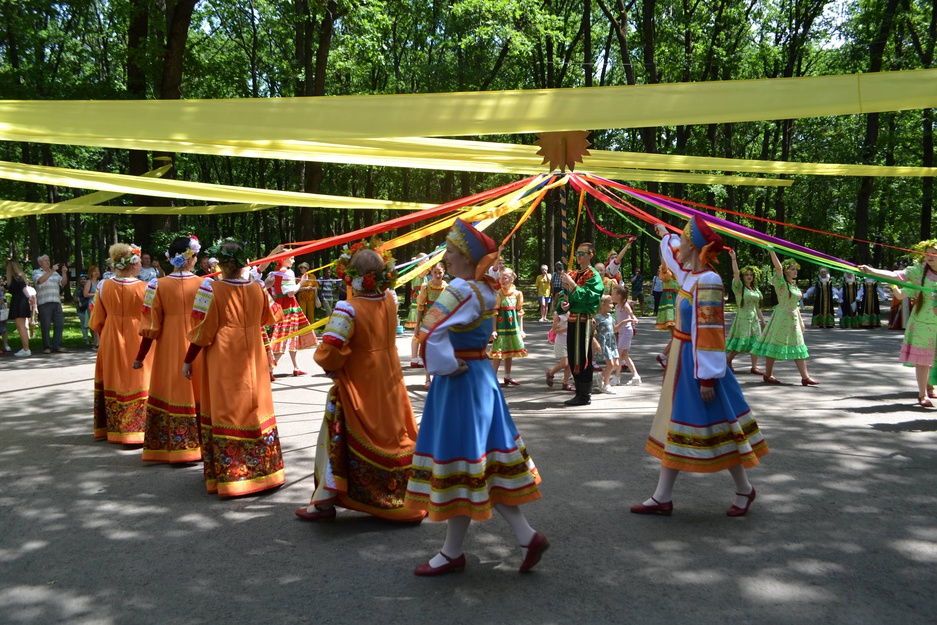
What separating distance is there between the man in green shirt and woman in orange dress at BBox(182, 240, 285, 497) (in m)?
4.13

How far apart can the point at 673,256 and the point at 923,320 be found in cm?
474

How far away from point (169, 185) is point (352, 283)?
2112mm

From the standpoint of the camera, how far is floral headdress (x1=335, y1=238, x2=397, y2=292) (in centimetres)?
499

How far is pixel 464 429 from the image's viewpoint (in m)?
4.06

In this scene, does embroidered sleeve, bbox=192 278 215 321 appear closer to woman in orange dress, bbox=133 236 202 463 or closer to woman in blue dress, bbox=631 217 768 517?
woman in orange dress, bbox=133 236 202 463

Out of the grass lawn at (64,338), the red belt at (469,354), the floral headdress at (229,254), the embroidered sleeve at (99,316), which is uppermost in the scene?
the floral headdress at (229,254)

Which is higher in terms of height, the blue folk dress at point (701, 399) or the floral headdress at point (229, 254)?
the floral headdress at point (229, 254)

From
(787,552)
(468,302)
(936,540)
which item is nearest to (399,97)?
(468,302)

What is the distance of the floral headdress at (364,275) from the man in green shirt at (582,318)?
3908mm

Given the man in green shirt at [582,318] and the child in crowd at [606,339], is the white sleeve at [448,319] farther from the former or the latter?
the child in crowd at [606,339]

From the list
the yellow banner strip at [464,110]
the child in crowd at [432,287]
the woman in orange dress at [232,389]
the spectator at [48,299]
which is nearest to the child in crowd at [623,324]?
the child in crowd at [432,287]

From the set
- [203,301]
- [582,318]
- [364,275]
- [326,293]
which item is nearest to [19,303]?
[326,293]

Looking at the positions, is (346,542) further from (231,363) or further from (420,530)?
(231,363)

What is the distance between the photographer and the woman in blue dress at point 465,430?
4.00m
